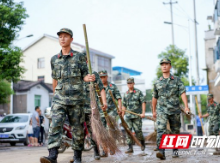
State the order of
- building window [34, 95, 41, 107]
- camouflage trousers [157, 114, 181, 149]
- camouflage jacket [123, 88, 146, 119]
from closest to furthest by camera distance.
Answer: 1. camouflage trousers [157, 114, 181, 149]
2. camouflage jacket [123, 88, 146, 119]
3. building window [34, 95, 41, 107]

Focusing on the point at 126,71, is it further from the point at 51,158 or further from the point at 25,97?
the point at 51,158

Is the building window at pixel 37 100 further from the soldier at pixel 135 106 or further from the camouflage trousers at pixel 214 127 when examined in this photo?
the soldier at pixel 135 106

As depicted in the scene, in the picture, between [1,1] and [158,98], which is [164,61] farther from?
[1,1]

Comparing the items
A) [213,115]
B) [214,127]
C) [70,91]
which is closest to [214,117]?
[213,115]

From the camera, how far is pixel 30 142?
17.3m

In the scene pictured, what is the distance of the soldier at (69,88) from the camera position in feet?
18.4

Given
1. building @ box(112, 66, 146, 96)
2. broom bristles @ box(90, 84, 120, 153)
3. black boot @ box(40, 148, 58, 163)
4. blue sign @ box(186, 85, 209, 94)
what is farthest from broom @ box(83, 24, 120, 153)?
building @ box(112, 66, 146, 96)

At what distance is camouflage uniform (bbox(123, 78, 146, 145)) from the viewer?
9875mm

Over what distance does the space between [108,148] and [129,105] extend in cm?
346

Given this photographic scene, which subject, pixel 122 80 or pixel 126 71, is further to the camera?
pixel 126 71

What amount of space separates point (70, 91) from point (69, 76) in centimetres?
24

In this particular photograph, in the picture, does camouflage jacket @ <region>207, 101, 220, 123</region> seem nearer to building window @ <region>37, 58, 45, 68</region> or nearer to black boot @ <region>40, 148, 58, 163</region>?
black boot @ <region>40, 148, 58, 163</region>

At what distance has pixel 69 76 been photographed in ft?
18.7

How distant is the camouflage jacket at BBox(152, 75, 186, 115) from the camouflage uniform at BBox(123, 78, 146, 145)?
6.62 feet
